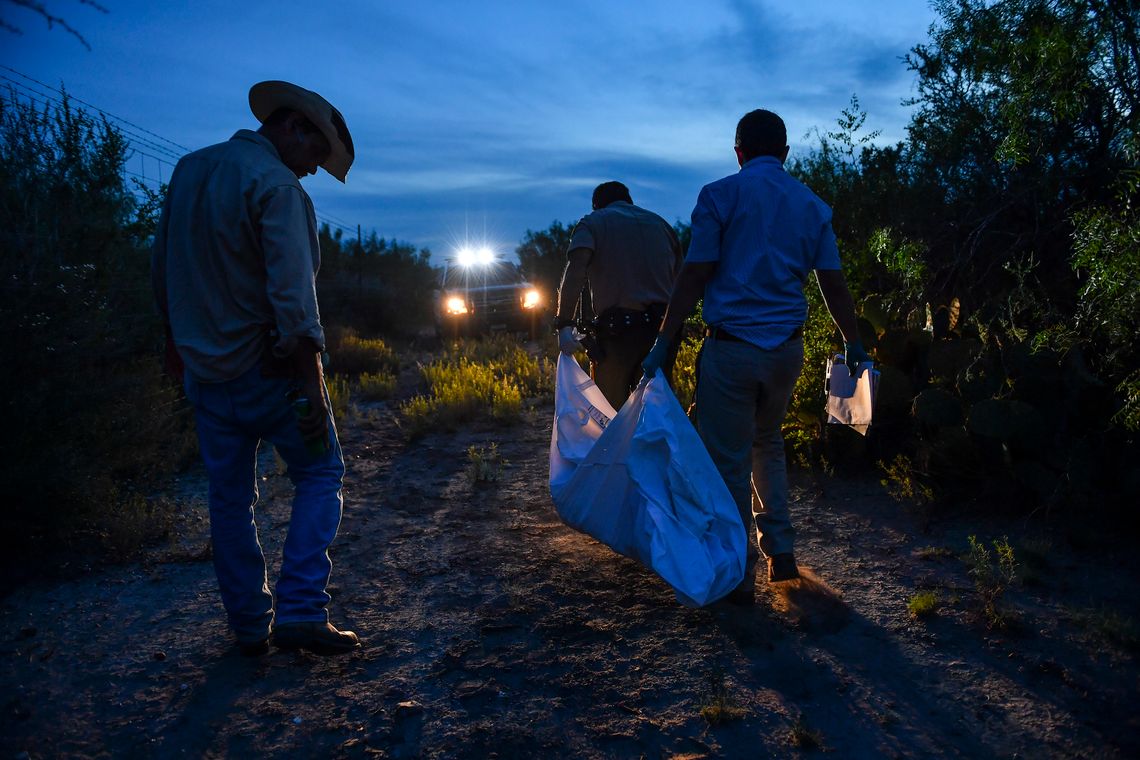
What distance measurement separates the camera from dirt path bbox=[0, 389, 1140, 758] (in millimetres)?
2506

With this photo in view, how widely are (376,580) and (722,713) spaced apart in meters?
2.02

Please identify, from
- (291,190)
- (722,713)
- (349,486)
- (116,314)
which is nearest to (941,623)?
(722,713)

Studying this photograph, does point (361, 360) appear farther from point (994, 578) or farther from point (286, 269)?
point (994, 578)

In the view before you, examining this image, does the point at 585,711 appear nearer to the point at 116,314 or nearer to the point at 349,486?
the point at 349,486

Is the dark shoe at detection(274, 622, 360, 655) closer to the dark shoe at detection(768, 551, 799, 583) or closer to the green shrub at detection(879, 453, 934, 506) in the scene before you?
the dark shoe at detection(768, 551, 799, 583)

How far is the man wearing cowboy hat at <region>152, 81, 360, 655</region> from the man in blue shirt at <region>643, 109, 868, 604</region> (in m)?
1.44

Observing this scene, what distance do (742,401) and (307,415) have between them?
1.71 metres

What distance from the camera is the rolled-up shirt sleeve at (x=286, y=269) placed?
109 inches

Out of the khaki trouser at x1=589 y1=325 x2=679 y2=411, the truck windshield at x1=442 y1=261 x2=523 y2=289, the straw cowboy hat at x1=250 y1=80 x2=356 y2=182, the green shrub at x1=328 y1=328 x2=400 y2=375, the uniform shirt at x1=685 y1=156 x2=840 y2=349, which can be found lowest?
the green shrub at x1=328 y1=328 x2=400 y2=375

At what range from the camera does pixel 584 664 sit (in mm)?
2998

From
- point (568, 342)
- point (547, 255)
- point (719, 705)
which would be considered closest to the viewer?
point (719, 705)

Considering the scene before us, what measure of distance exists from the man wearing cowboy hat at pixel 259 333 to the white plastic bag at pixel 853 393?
229 centimetres

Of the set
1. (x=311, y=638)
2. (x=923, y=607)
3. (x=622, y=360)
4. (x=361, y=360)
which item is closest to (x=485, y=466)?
(x=622, y=360)

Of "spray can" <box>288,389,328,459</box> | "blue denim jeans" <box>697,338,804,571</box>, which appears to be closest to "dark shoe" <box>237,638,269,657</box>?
"spray can" <box>288,389,328,459</box>
